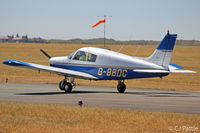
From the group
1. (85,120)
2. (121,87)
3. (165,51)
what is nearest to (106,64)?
(121,87)

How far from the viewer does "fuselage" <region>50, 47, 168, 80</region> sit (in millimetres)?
27016

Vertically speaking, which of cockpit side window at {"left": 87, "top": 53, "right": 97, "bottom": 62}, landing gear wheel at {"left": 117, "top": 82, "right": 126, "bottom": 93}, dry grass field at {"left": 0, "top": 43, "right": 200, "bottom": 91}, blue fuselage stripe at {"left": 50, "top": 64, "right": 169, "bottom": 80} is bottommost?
dry grass field at {"left": 0, "top": 43, "right": 200, "bottom": 91}

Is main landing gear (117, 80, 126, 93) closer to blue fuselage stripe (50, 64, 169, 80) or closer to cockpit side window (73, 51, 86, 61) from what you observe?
blue fuselage stripe (50, 64, 169, 80)

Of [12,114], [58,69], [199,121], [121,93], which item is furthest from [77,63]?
[199,121]

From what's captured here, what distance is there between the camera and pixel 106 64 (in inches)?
1092

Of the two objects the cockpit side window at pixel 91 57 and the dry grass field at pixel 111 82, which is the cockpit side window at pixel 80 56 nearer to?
the cockpit side window at pixel 91 57

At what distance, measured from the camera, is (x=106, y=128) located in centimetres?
1455

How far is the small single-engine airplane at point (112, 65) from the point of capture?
87.8 ft

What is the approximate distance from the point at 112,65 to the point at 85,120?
37.6 ft

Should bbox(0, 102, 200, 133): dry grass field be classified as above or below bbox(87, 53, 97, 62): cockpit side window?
below

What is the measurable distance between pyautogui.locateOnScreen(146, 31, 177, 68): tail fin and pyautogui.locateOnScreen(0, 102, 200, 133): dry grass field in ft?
29.3

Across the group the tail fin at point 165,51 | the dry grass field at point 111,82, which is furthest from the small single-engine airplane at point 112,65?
the dry grass field at point 111,82

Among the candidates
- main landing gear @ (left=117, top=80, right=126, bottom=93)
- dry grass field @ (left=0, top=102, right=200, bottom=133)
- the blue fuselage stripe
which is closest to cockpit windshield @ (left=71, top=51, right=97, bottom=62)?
the blue fuselage stripe

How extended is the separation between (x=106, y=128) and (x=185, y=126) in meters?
2.75
